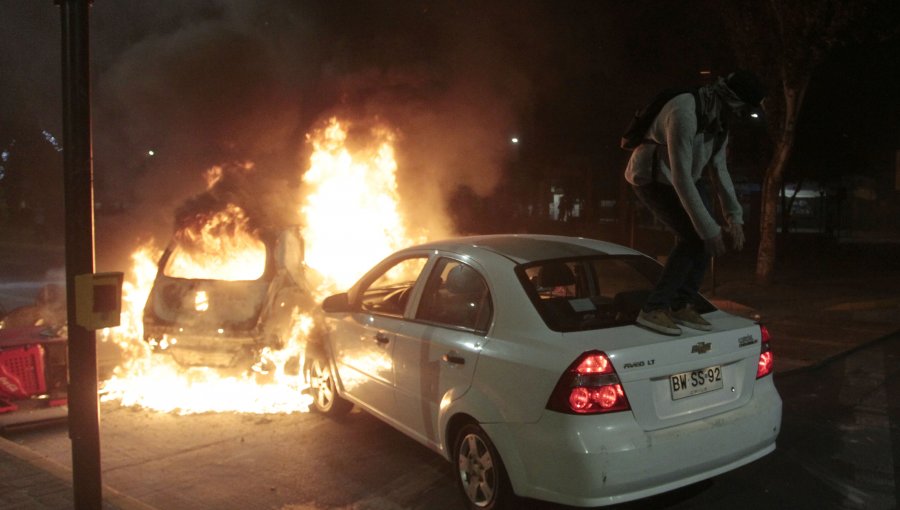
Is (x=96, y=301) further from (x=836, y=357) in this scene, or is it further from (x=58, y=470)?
(x=836, y=357)

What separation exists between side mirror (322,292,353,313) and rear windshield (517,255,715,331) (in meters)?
1.58

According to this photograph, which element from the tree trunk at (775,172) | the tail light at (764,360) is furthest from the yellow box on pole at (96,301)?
the tree trunk at (775,172)

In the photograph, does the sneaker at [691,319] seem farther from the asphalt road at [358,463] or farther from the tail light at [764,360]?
the asphalt road at [358,463]

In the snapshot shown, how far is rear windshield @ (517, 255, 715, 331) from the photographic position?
12.2 feet

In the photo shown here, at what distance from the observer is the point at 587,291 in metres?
4.82

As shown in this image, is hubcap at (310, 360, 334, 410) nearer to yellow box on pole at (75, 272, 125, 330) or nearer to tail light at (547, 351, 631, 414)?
yellow box on pole at (75, 272, 125, 330)

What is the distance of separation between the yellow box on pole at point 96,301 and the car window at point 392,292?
1764 mm

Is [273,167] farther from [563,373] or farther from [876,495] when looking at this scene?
[876,495]

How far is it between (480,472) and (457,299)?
1058mm

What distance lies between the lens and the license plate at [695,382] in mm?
3460

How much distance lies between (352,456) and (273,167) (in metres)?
4.47

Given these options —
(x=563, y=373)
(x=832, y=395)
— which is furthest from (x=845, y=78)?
(x=563, y=373)

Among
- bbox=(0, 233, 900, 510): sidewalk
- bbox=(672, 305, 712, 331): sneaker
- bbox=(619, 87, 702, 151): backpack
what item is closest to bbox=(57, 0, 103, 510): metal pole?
bbox=(0, 233, 900, 510): sidewalk

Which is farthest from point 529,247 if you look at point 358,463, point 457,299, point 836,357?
point 836,357
